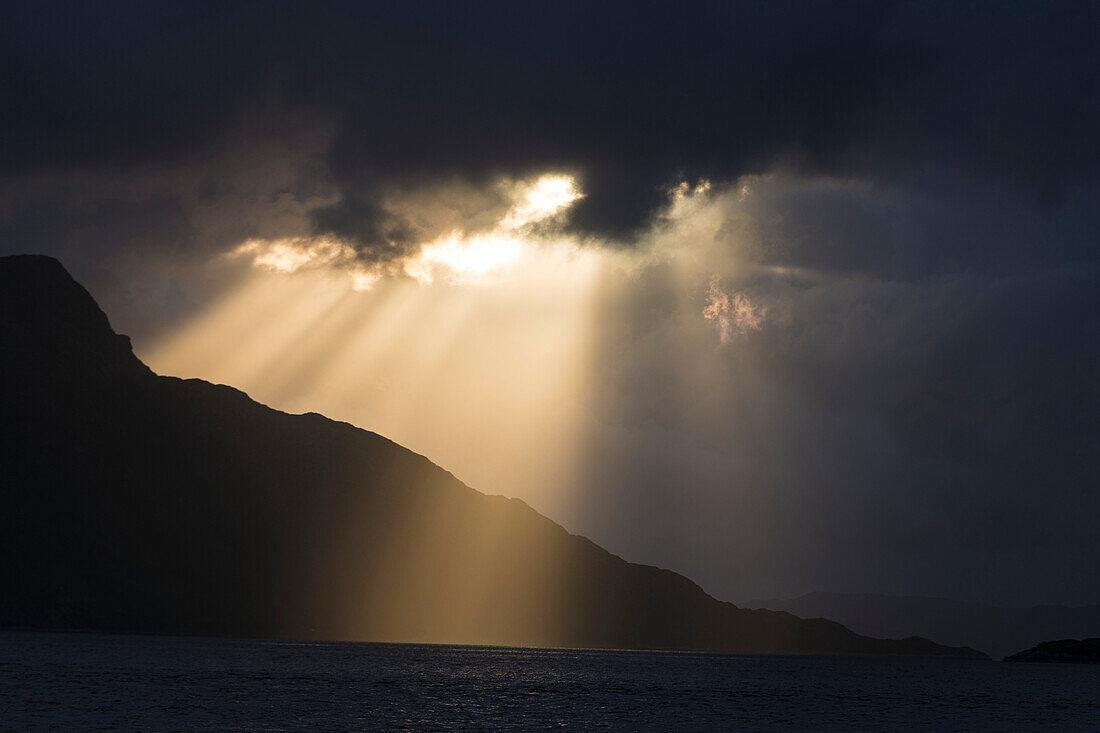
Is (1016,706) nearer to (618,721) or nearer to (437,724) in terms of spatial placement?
(618,721)

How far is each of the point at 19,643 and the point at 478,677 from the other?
9504 centimetres

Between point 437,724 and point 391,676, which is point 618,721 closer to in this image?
point 437,724

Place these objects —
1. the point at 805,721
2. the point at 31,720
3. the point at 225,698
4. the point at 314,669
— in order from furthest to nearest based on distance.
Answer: the point at 314,669 → the point at 805,721 → the point at 225,698 → the point at 31,720

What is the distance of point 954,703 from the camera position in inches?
5871

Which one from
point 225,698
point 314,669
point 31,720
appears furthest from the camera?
point 314,669

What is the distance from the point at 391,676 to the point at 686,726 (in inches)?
2793

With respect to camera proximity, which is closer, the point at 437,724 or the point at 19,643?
the point at 437,724

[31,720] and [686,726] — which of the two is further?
[686,726]

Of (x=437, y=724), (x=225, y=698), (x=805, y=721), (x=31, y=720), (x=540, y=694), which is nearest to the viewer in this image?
(x=31, y=720)

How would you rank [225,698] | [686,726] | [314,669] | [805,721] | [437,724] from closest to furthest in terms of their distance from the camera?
[437,724]
[686,726]
[225,698]
[805,721]
[314,669]

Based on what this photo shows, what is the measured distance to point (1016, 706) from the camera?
147375mm

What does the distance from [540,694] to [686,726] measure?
128 ft

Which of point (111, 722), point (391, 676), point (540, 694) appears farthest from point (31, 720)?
point (391, 676)

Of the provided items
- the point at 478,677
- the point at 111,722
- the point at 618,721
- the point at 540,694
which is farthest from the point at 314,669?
the point at 111,722
